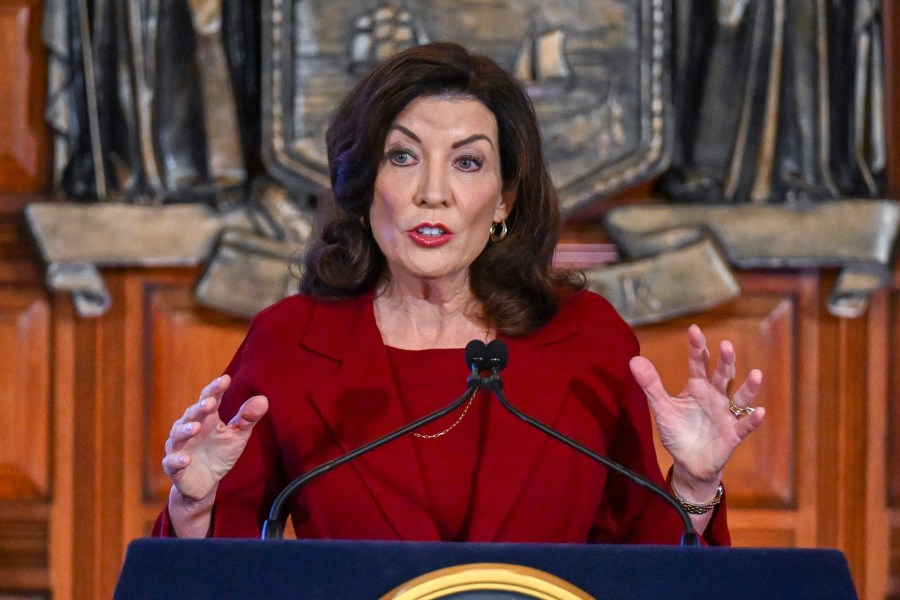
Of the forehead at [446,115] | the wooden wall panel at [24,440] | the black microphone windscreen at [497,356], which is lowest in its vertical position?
the wooden wall panel at [24,440]

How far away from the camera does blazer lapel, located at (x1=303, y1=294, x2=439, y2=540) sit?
1.64 meters

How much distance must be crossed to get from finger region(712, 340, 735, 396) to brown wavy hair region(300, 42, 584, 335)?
Answer: 403 mm

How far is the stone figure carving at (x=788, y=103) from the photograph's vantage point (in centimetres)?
317

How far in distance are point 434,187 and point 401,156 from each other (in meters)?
0.10

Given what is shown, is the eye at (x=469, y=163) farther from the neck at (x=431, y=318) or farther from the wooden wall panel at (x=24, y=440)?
the wooden wall panel at (x=24, y=440)

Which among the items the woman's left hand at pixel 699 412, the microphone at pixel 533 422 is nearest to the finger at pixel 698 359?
the woman's left hand at pixel 699 412

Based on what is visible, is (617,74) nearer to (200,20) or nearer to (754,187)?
(754,187)

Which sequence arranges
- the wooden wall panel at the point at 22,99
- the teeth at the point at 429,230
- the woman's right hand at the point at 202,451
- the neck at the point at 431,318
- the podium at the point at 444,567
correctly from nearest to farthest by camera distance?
the podium at the point at 444,567
the woman's right hand at the point at 202,451
the teeth at the point at 429,230
the neck at the point at 431,318
the wooden wall panel at the point at 22,99

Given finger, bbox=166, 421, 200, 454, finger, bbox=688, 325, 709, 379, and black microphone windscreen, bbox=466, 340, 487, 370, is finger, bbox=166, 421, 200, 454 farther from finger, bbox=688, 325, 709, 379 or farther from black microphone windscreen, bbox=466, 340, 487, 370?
finger, bbox=688, 325, 709, 379

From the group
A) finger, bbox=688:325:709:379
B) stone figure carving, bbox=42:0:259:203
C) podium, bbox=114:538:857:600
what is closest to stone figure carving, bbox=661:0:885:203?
stone figure carving, bbox=42:0:259:203

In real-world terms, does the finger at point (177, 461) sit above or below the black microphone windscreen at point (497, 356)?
below

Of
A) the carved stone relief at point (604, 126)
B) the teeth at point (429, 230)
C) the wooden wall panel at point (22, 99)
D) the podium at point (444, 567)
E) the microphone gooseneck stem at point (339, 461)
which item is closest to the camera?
the podium at point (444, 567)

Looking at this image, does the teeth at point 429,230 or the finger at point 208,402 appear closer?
the finger at point 208,402

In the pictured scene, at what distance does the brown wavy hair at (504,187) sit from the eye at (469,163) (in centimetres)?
9
